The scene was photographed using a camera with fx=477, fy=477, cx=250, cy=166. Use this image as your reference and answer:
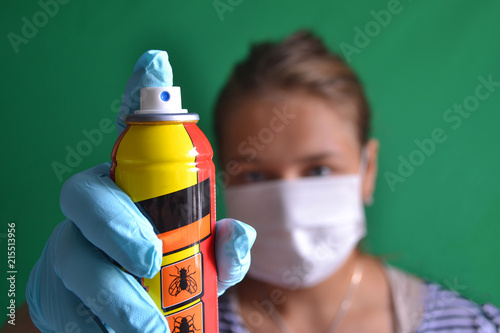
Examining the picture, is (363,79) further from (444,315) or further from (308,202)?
(444,315)

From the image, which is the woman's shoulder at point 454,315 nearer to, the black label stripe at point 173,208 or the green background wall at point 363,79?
the green background wall at point 363,79

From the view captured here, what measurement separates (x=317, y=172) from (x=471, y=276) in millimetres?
752

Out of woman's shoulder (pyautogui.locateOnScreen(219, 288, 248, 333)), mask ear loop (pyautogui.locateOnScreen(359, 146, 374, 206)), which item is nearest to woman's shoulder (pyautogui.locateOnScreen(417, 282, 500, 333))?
mask ear loop (pyautogui.locateOnScreen(359, 146, 374, 206))

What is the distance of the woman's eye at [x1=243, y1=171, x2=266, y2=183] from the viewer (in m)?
1.51

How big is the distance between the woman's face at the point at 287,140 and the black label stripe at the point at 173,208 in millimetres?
774

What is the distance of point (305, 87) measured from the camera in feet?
5.05

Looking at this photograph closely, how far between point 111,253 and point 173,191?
15 centimetres

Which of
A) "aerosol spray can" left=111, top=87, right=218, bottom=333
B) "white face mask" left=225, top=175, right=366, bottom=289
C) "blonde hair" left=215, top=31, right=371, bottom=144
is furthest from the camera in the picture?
"blonde hair" left=215, top=31, right=371, bottom=144

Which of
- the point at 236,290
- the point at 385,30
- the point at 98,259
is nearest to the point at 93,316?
the point at 98,259

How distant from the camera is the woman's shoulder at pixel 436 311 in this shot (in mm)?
1489

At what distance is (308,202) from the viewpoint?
144 centimetres

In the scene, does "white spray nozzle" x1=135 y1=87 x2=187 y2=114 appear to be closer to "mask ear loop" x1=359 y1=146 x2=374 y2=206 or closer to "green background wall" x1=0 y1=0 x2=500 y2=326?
"green background wall" x1=0 y1=0 x2=500 y2=326

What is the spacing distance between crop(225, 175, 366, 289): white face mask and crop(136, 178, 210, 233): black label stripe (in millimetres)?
743

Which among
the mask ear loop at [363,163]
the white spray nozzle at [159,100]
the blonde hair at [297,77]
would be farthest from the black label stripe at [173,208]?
the mask ear loop at [363,163]
